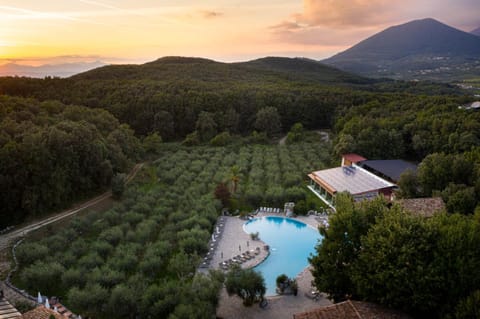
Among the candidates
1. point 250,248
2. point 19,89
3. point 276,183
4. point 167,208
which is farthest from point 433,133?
point 19,89

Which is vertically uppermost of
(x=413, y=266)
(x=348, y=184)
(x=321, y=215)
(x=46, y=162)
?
(x=46, y=162)

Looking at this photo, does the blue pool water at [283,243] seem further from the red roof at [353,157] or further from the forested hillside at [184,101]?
the forested hillside at [184,101]

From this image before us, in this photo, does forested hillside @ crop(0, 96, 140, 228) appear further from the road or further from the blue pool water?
the blue pool water

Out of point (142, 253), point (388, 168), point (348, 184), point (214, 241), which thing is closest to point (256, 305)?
point (214, 241)

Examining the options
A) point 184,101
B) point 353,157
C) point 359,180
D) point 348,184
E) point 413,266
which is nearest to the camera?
point 413,266

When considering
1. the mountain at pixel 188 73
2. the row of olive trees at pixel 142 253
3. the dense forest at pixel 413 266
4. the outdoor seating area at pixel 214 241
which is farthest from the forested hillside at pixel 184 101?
the dense forest at pixel 413 266

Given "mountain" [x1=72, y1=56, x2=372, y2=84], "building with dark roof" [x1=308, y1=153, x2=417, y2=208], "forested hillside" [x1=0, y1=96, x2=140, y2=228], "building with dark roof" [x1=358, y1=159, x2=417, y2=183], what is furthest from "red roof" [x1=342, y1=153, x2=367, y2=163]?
"mountain" [x1=72, y1=56, x2=372, y2=84]

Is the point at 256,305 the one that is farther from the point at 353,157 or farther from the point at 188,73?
the point at 188,73
